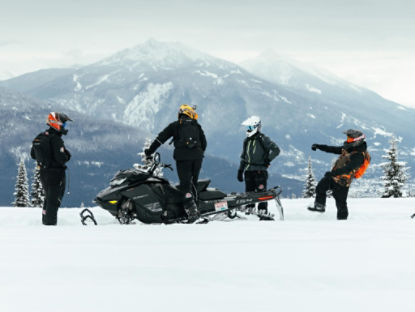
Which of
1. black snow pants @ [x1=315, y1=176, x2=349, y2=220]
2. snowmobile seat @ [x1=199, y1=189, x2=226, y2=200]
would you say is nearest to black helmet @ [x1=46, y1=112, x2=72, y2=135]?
snowmobile seat @ [x1=199, y1=189, x2=226, y2=200]

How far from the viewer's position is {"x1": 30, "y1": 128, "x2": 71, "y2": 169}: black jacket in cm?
923

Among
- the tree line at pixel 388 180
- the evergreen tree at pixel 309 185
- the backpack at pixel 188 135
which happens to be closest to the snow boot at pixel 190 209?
the backpack at pixel 188 135

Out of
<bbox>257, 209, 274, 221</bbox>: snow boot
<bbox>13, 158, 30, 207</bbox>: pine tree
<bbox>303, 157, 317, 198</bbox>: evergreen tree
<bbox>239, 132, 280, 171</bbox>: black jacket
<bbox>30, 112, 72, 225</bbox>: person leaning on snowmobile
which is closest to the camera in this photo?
<bbox>30, 112, 72, 225</bbox>: person leaning on snowmobile

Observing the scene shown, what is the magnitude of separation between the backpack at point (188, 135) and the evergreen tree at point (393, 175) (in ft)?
100

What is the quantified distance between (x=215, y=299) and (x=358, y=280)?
1.29m

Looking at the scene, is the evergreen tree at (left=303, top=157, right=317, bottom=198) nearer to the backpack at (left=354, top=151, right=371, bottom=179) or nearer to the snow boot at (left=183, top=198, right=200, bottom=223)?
the backpack at (left=354, top=151, right=371, bottom=179)

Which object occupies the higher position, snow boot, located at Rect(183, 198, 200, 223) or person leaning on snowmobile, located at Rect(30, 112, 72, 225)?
person leaning on snowmobile, located at Rect(30, 112, 72, 225)

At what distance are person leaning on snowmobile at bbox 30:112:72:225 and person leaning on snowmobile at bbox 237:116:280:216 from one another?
146 inches

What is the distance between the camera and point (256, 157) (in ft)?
35.4

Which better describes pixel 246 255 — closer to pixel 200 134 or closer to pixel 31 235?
pixel 31 235

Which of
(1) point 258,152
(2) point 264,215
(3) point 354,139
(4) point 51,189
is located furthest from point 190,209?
(3) point 354,139

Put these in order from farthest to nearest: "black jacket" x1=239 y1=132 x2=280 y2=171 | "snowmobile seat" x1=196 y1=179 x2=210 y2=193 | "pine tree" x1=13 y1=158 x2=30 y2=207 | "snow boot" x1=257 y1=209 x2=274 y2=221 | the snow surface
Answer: "pine tree" x1=13 y1=158 x2=30 y2=207
"black jacket" x1=239 y1=132 x2=280 y2=171
"snow boot" x1=257 y1=209 x2=274 y2=221
"snowmobile seat" x1=196 y1=179 x2=210 y2=193
the snow surface

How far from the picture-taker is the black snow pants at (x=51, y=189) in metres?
9.38

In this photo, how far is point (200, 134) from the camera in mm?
9484
